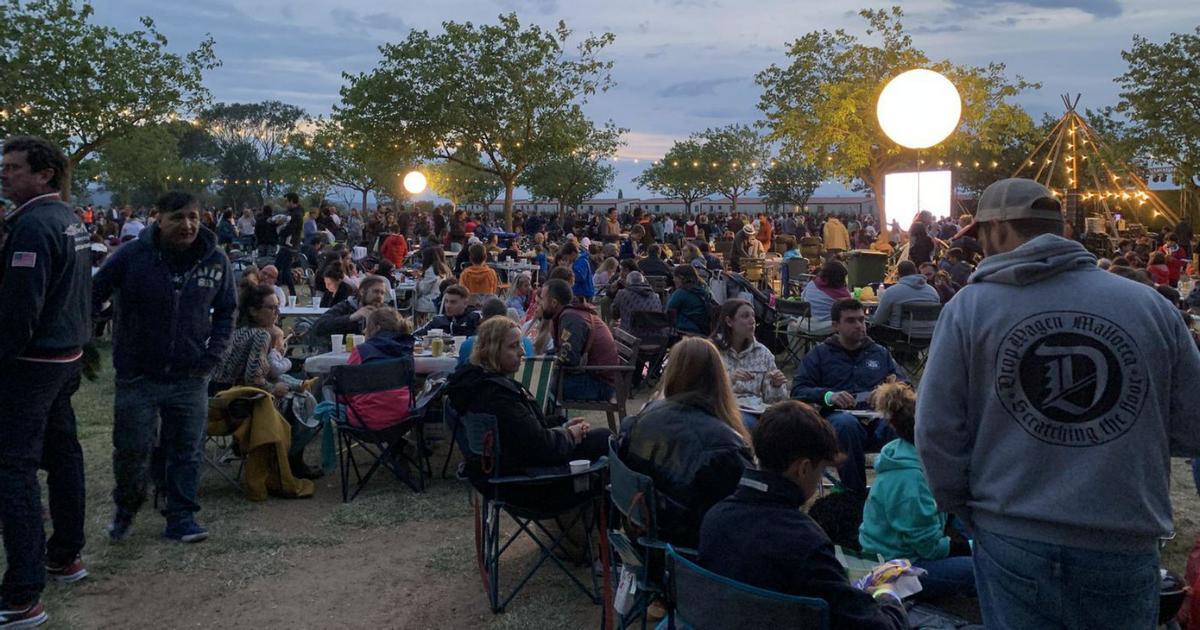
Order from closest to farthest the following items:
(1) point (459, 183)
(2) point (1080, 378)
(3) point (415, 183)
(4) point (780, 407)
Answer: (2) point (1080, 378) < (4) point (780, 407) < (3) point (415, 183) < (1) point (459, 183)

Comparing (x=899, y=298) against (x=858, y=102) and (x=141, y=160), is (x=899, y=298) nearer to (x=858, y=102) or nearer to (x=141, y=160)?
(x=858, y=102)

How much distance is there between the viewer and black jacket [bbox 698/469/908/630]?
7.65 feet

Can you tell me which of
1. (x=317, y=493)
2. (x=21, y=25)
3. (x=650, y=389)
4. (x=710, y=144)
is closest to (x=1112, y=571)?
(x=317, y=493)

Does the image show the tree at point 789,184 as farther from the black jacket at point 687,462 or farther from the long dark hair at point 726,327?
the black jacket at point 687,462

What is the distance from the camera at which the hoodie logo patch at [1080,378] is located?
209cm

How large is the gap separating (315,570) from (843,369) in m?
3.22

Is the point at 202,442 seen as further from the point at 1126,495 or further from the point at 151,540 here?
the point at 1126,495

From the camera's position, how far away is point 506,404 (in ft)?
14.0

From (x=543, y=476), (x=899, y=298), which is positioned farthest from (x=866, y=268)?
(x=543, y=476)

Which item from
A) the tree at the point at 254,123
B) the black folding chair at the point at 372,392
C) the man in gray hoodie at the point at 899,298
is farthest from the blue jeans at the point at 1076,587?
the tree at the point at 254,123

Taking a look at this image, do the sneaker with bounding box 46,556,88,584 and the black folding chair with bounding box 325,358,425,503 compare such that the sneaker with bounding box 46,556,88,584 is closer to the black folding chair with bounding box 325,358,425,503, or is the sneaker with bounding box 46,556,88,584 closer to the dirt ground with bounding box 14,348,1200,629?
the dirt ground with bounding box 14,348,1200,629

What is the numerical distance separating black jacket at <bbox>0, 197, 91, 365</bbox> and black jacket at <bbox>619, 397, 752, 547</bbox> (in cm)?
257

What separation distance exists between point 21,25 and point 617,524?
67.8 ft

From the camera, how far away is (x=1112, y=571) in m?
2.08
